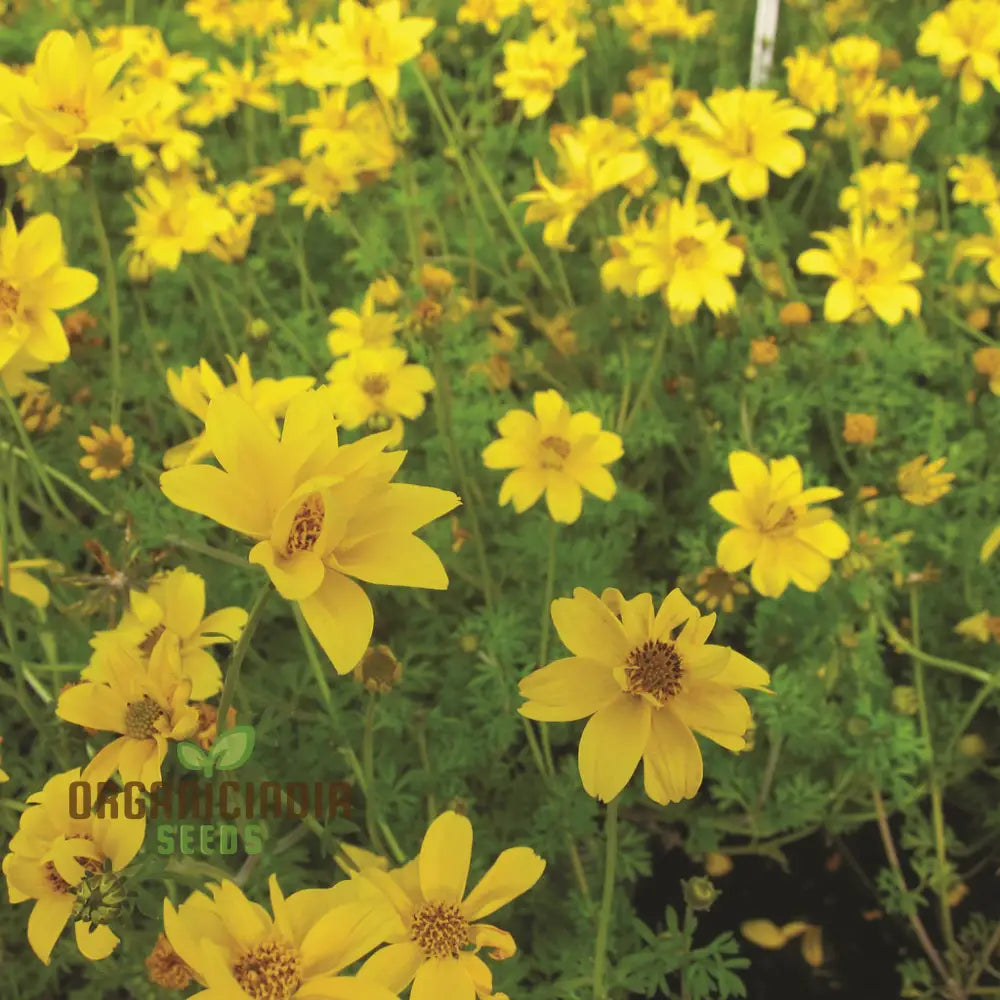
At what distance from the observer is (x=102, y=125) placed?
0.99 metres

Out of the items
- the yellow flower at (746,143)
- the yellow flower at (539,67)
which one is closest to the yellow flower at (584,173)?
the yellow flower at (746,143)

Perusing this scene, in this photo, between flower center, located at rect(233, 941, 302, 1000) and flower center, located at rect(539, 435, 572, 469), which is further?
flower center, located at rect(539, 435, 572, 469)

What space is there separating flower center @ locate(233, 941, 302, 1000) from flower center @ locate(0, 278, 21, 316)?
707 millimetres

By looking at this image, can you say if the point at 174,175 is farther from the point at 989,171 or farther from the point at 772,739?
the point at 989,171

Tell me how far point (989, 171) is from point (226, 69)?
5.43 feet

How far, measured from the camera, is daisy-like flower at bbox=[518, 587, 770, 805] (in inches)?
26.0

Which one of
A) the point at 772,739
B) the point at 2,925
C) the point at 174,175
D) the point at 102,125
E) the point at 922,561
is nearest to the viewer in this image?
the point at 102,125

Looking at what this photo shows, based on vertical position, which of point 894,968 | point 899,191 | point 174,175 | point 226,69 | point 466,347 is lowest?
point 894,968

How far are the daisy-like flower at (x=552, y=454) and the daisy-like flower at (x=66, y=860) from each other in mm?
626

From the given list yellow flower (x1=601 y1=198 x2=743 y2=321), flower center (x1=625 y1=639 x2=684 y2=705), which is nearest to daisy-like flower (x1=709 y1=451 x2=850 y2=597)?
yellow flower (x1=601 y1=198 x2=743 y2=321)

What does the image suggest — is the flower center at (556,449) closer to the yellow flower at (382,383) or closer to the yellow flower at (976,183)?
the yellow flower at (382,383)

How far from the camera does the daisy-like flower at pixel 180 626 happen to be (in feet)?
2.76

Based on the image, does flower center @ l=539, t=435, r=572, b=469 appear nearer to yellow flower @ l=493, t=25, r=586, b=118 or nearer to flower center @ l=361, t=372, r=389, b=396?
flower center @ l=361, t=372, r=389, b=396

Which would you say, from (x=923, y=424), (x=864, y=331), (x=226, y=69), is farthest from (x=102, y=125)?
(x=923, y=424)
